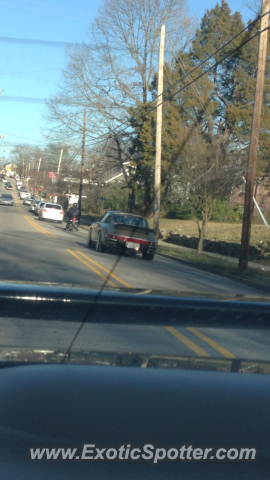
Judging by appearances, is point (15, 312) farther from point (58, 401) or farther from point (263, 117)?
point (263, 117)

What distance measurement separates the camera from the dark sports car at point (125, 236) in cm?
1866

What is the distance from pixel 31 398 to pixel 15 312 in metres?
0.31

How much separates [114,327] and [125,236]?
16.2 meters

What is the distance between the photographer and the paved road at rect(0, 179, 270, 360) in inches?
99.9

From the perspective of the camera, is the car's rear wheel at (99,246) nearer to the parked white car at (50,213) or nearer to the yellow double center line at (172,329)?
the yellow double center line at (172,329)

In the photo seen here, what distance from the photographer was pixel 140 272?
48.9ft

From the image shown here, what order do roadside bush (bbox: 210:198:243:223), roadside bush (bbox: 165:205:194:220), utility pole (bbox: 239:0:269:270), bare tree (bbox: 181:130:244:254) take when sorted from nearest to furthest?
utility pole (bbox: 239:0:269:270)
bare tree (bbox: 181:130:244:254)
roadside bush (bbox: 210:198:243:223)
roadside bush (bbox: 165:205:194:220)

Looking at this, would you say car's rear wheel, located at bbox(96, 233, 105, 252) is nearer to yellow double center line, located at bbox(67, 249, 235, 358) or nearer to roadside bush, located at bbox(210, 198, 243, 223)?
yellow double center line, located at bbox(67, 249, 235, 358)

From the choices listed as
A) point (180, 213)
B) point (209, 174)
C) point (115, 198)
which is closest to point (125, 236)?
point (209, 174)

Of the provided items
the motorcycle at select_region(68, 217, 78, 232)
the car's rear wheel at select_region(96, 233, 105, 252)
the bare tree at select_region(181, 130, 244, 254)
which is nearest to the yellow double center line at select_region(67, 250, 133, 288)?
the car's rear wheel at select_region(96, 233, 105, 252)

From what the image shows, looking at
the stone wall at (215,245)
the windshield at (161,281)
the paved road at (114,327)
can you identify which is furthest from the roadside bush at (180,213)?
the paved road at (114,327)

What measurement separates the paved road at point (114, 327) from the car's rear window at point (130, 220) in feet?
4.52

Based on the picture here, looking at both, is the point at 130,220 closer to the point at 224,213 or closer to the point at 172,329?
the point at 172,329

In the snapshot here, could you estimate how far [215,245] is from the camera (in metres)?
26.3
